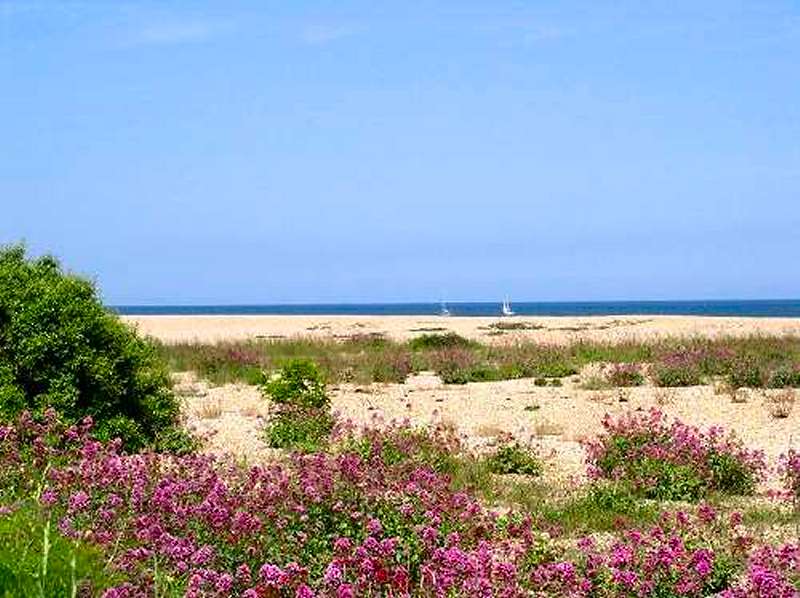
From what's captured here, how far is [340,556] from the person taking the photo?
6.60m

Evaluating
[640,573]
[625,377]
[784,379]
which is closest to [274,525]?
[640,573]

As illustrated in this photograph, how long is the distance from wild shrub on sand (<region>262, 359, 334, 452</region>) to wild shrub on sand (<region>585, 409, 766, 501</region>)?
405 centimetres

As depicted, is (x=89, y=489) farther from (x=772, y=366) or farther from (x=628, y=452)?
(x=772, y=366)

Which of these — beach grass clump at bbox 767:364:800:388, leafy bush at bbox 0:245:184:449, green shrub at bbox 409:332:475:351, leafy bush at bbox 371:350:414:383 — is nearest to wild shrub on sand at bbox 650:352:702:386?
beach grass clump at bbox 767:364:800:388

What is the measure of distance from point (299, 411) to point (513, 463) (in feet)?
13.8

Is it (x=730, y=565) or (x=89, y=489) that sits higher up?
(x=89, y=489)

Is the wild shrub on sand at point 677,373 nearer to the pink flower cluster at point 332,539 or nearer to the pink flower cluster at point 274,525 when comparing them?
the pink flower cluster at point 332,539

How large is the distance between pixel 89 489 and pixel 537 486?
619cm

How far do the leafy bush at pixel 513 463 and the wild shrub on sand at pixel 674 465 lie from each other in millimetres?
812

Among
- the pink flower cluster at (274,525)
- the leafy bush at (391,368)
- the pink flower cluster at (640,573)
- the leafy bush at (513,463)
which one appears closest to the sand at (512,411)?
the leafy bush at (513,463)

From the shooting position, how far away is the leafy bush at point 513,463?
47.7ft

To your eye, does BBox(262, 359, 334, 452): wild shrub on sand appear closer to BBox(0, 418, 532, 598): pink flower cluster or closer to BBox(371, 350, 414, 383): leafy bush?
BBox(0, 418, 532, 598): pink flower cluster

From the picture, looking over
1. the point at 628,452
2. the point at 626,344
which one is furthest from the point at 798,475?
the point at 626,344

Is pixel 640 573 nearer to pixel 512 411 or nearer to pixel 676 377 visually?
pixel 512 411
